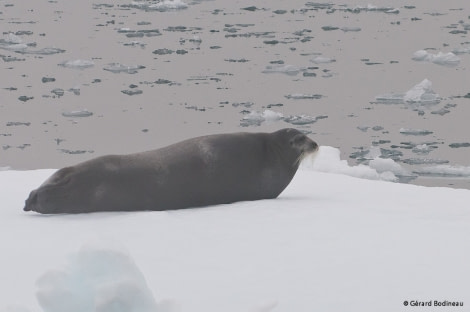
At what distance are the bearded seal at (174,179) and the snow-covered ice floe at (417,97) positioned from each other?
17.8 feet

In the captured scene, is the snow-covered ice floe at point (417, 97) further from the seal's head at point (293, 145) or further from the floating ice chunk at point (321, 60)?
the seal's head at point (293, 145)

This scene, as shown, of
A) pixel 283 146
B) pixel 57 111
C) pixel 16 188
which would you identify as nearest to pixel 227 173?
pixel 283 146

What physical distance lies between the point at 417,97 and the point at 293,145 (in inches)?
212

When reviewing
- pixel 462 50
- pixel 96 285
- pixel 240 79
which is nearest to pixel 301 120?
pixel 240 79

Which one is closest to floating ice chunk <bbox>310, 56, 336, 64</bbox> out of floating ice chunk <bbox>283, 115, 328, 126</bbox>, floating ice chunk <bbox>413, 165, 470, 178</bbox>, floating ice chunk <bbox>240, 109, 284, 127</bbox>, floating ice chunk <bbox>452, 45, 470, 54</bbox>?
floating ice chunk <bbox>452, 45, 470, 54</bbox>

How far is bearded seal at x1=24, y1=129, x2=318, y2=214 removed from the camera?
17.1ft

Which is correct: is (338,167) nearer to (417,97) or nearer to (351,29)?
(417,97)

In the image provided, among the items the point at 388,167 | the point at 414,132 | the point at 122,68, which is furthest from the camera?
the point at 122,68

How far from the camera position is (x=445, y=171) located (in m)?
8.20

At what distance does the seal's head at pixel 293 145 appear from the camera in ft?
19.0

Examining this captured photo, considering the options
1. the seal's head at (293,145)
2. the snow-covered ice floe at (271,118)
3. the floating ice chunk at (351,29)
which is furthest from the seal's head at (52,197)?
the floating ice chunk at (351,29)

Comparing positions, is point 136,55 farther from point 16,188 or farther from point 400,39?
point 16,188

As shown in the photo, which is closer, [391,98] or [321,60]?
[391,98]

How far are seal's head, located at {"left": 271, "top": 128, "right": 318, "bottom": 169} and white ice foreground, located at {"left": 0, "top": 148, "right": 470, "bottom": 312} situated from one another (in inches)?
12.1
